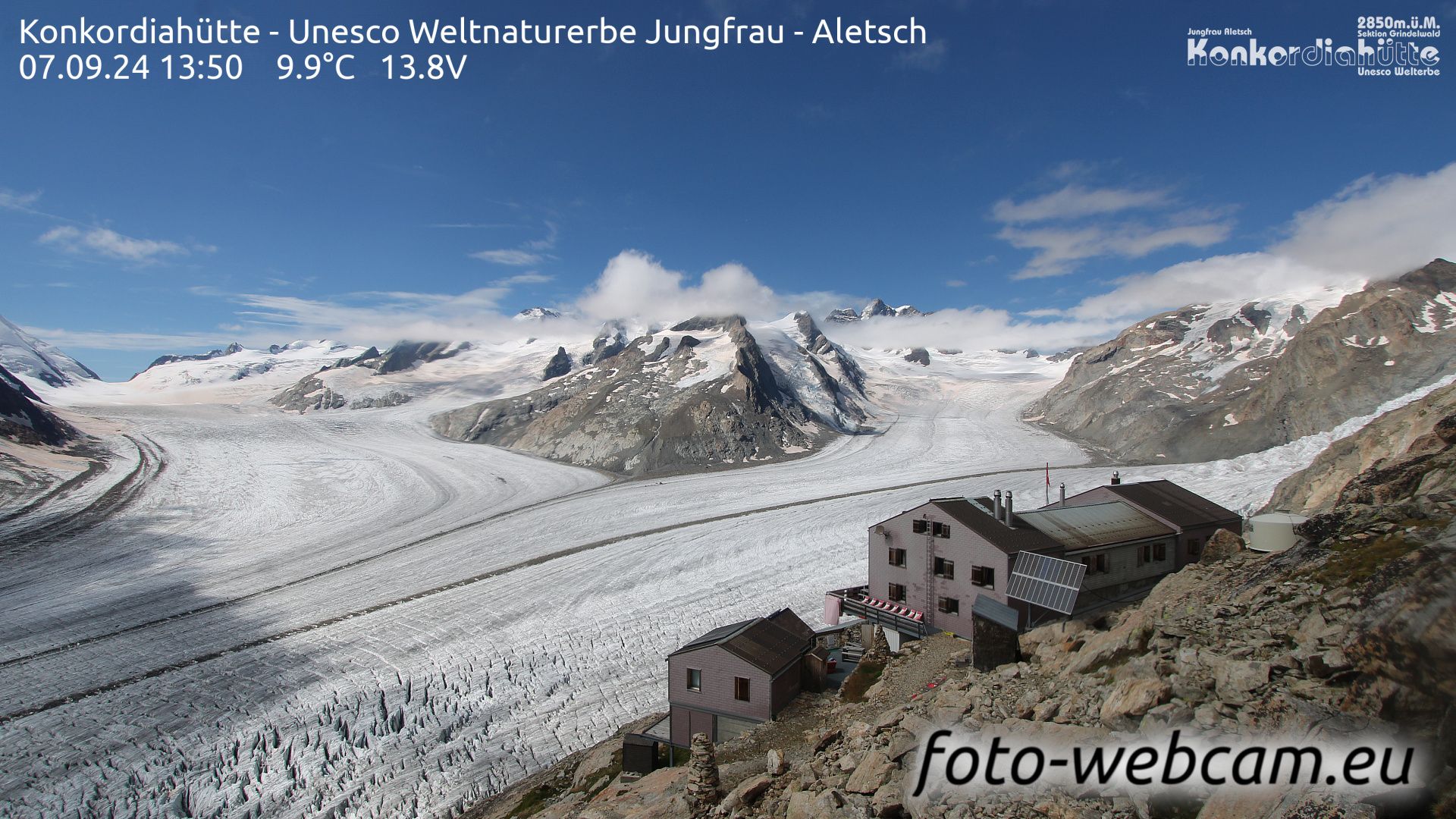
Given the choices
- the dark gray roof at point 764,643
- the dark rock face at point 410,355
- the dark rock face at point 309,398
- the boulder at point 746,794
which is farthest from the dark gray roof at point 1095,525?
the dark rock face at point 410,355

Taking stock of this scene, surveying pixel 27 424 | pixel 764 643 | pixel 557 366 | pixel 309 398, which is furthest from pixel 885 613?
pixel 557 366

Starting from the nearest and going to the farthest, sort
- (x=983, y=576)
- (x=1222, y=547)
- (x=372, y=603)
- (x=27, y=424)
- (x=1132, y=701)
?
(x=1132, y=701) → (x=1222, y=547) → (x=983, y=576) → (x=372, y=603) → (x=27, y=424)

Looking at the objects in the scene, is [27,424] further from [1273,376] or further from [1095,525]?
[1273,376]

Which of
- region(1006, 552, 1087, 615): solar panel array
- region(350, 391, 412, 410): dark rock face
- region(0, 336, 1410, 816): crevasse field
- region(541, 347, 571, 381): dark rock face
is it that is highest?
region(541, 347, 571, 381): dark rock face

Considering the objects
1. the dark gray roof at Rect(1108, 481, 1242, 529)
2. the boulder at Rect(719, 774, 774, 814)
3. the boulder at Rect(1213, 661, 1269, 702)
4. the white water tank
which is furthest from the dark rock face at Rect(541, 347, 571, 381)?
the boulder at Rect(1213, 661, 1269, 702)

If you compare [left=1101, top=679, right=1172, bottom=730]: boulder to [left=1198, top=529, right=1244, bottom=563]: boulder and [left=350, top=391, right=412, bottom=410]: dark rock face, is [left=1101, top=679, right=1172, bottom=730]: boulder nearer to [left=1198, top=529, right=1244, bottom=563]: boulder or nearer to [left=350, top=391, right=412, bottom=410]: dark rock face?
[left=1198, top=529, right=1244, bottom=563]: boulder

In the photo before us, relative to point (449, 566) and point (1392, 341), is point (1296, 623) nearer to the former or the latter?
point (449, 566)
